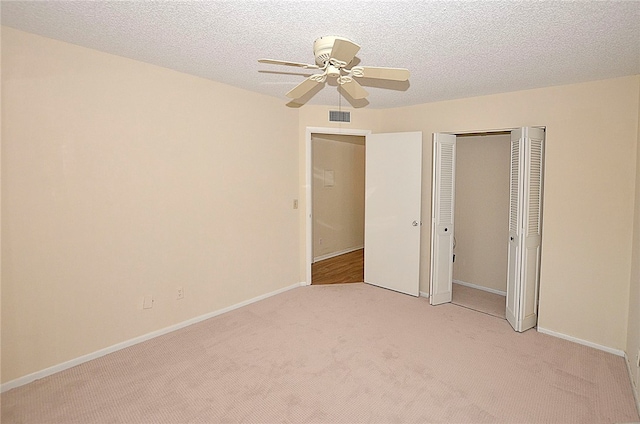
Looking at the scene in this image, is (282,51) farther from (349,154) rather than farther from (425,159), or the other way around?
(349,154)

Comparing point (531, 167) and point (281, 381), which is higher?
point (531, 167)

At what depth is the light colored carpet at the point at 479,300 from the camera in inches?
163

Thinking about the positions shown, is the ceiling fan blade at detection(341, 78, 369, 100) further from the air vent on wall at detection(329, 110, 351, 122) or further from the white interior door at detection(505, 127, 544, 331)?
the air vent on wall at detection(329, 110, 351, 122)

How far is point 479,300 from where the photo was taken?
14.8 feet

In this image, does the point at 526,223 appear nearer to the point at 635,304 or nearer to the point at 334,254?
the point at 635,304

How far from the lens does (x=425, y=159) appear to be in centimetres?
461

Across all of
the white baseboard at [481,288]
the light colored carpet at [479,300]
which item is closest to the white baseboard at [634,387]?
the light colored carpet at [479,300]

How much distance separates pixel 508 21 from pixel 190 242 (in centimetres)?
320

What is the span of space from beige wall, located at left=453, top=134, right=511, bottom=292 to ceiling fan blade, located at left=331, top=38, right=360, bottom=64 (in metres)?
3.37

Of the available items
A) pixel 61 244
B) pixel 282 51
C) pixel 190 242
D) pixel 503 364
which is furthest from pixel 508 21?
pixel 61 244

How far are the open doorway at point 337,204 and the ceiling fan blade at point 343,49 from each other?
3888mm

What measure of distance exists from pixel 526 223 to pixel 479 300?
1.40m

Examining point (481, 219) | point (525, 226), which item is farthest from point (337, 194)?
point (525, 226)

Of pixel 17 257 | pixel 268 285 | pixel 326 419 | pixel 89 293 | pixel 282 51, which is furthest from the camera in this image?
pixel 268 285
